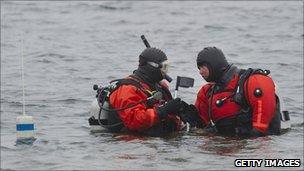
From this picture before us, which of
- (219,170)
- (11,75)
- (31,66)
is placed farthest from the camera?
(31,66)

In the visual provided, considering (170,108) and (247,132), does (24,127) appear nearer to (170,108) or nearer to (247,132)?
(170,108)

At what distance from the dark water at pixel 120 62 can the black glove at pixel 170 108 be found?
41 centimetres

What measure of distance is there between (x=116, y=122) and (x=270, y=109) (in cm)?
222

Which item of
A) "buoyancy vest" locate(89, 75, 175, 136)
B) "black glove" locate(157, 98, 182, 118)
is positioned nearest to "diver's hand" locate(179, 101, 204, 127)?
"black glove" locate(157, 98, 182, 118)

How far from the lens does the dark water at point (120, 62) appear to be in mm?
10352

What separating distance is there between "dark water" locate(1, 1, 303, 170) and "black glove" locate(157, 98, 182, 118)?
41 centimetres

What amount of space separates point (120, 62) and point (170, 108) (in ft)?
31.2

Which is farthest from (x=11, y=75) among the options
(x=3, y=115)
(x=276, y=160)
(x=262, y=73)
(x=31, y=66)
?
(x=276, y=160)

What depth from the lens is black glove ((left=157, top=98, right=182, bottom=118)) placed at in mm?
10859

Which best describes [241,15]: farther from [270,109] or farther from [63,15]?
[270,109]

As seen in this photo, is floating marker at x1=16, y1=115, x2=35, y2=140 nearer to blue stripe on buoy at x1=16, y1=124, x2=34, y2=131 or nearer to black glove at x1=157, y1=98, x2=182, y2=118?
blue stripe on buoy at x1=16, y1=124, x2=34, y2=131

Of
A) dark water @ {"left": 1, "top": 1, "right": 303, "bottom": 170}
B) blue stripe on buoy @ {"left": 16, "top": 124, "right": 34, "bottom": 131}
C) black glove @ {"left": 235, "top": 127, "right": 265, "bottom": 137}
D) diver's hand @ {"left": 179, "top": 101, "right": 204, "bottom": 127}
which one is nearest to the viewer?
dark water @ {"left": 1, "top": 1, "right": 303, "bottom": 170}

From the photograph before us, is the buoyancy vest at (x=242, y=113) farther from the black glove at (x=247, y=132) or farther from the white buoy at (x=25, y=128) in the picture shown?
the white buoy at (x=25, y=128)

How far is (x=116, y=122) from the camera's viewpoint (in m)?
11.5
